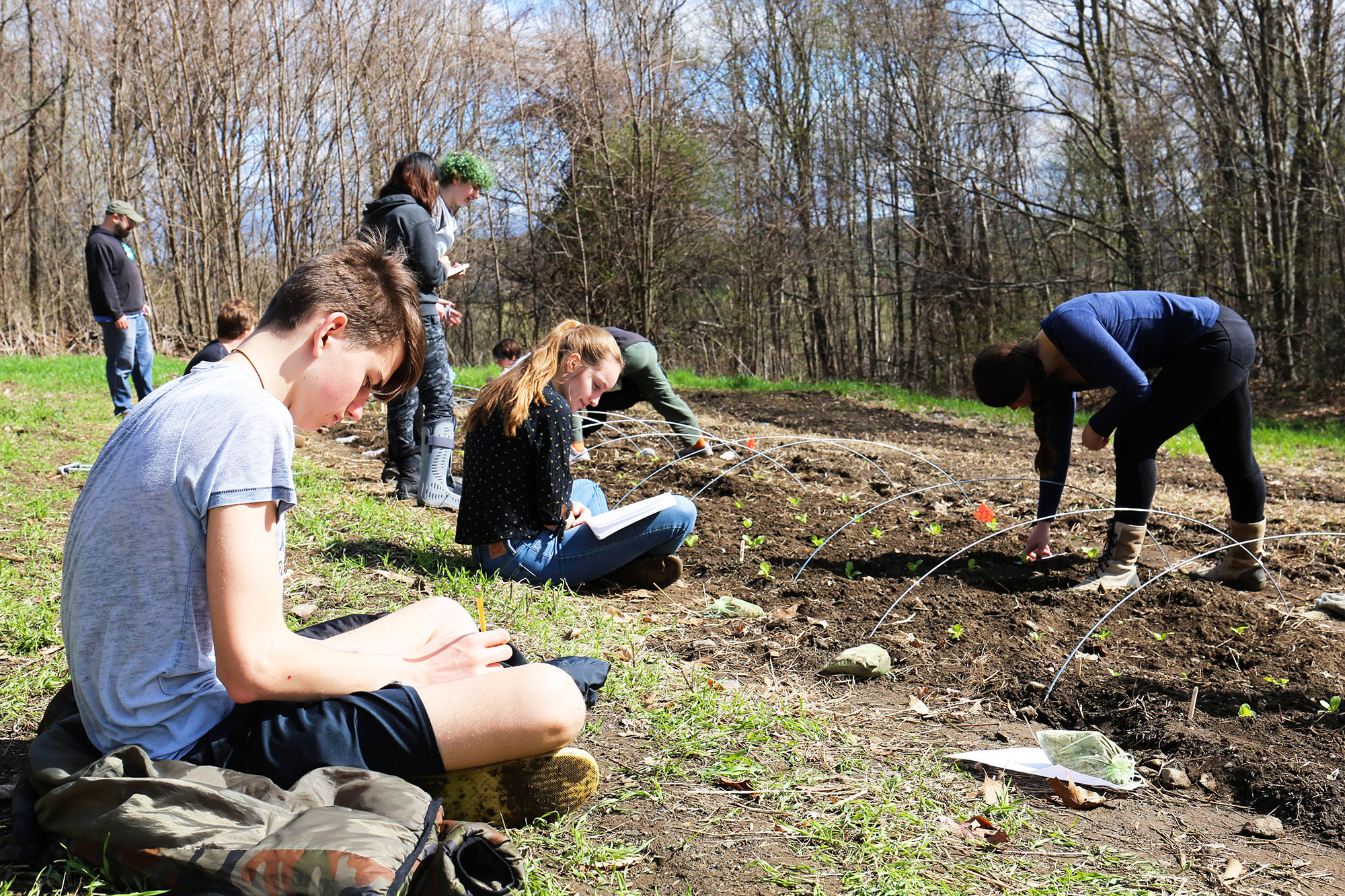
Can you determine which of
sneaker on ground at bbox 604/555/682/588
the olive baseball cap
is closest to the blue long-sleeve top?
sneaker on ground at bbox 604/555/682/588

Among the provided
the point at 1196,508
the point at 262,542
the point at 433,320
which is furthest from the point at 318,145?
the point at 262,542

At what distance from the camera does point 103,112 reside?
14406 millimetres

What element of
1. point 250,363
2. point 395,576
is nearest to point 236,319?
point 395,576

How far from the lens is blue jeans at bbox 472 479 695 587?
369 centimetres

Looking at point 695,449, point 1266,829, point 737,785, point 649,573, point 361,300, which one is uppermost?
point 361,300

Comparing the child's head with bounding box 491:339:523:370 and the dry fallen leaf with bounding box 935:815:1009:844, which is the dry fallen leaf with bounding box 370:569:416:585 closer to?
the dry fallen leaf with bounding box 935:815:1009:844

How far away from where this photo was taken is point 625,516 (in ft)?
12.0

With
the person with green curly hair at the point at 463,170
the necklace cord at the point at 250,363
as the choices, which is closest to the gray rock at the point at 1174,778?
the necklace cord at the point at 250,363

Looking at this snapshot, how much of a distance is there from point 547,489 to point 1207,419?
→ 9.41ft

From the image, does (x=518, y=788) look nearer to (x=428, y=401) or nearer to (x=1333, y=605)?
(x=428, y=401)

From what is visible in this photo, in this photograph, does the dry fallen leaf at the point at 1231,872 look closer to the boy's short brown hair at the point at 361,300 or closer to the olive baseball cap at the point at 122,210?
the boy's short brown hair at the point at 361,300

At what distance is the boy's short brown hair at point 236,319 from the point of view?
6.15 m

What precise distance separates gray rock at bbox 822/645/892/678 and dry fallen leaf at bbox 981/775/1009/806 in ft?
2.46

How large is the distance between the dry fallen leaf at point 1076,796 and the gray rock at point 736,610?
1.50 meters
